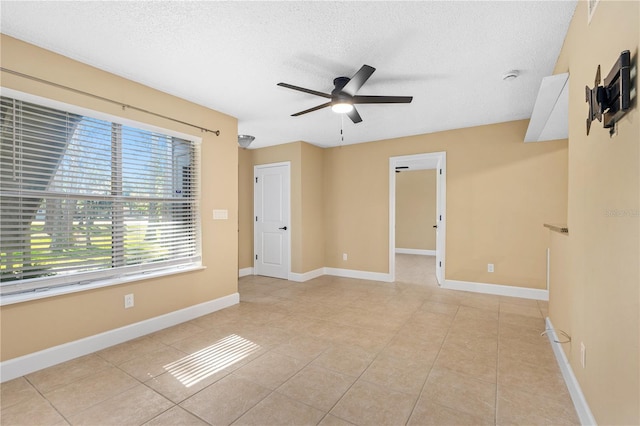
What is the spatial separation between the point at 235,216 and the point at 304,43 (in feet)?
7.75

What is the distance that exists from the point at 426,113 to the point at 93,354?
4397 mm

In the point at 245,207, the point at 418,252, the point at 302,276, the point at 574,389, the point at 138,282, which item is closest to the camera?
the point at 574,389

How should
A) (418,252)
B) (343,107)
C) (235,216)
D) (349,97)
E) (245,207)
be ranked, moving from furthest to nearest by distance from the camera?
(418,252) → (245,207) → (235,216) → (343,107) → (349,97)

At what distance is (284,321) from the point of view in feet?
10.7

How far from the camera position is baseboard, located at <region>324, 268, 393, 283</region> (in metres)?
5.16

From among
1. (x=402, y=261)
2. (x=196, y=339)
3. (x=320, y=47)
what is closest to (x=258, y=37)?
(x=320, y=47)

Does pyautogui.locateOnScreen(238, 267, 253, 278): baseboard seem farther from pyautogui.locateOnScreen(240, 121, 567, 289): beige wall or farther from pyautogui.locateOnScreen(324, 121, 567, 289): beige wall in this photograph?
pyautogui.locateOnScreen(324, 121, 567, 289): beige wall

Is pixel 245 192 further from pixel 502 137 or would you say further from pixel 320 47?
pixel 502 137

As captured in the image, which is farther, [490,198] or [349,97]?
[490,198]

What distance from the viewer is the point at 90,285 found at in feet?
8.27

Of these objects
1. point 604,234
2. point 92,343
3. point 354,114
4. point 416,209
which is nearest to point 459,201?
point 354,114

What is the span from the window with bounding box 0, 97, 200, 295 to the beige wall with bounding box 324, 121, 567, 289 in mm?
3234

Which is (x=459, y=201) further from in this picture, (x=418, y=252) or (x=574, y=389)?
(x=418, y=252)

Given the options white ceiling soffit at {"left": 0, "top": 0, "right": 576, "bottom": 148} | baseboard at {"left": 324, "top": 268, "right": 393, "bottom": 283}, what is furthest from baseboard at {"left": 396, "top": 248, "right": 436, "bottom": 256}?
white ceiling soffit at {"left": 0, "top": 0, "right": 576, "bottom": 148}
